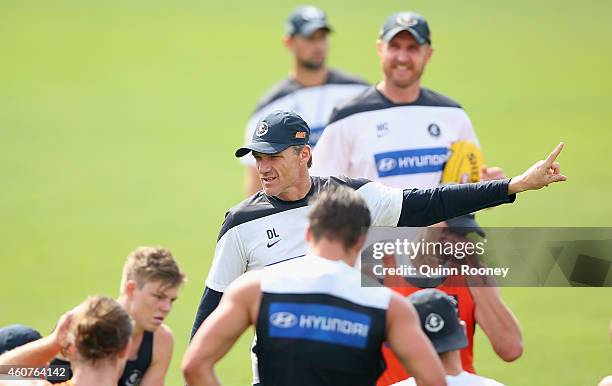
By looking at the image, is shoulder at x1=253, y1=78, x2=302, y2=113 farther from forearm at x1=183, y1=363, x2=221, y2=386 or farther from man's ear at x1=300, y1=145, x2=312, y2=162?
forearm at x1=183, y1=363, x2=221, y2=386

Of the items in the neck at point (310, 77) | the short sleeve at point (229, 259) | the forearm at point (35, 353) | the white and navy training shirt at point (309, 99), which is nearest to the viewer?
the forearm at point (35, 353)

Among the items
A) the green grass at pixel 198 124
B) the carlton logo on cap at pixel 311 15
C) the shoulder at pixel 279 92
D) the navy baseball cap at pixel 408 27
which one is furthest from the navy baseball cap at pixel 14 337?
the carlton logo on cap at pixel 311 15

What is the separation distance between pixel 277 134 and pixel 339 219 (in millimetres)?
1592

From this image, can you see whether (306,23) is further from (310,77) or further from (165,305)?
(165,305)

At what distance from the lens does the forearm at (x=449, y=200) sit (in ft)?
22.9

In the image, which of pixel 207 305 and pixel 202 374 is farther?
pixel 207 305

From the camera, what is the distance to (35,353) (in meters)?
6.39

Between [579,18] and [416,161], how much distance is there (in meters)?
28.9

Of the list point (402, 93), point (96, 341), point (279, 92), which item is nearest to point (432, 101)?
point (402, 93)

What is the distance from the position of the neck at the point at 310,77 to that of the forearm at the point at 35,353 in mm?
8041

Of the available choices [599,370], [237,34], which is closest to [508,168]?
[599,370]

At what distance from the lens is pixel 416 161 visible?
30.2ft

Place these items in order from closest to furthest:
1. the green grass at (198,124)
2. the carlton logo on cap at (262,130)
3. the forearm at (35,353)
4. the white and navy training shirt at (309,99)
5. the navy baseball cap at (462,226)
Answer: the forearm at (35,353) → the carlton logo on cap at (262,130) → the navy baseball cap at (462,226) → the green grass at (198,124) → the white and navy training shirt at (309,99)

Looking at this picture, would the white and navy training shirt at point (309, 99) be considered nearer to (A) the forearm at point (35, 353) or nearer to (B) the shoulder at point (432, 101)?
(B) the shoulder at point (432, 101)
